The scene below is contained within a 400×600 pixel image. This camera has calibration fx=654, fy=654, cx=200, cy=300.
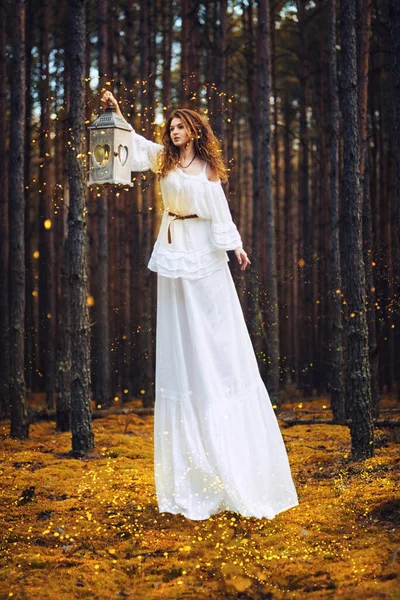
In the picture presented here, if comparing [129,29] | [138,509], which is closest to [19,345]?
[138,509]

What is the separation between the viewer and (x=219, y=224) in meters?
5.32

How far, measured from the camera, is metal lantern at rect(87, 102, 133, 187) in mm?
5199

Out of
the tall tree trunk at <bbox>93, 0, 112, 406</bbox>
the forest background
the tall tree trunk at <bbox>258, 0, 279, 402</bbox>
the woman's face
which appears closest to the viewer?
the forest background

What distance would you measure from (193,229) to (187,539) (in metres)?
2.43

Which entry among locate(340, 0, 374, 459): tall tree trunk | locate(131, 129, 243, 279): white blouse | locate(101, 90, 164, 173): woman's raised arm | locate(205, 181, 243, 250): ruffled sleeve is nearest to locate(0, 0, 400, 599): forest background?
locate(340, 0, 374, 459): tall tree trunk

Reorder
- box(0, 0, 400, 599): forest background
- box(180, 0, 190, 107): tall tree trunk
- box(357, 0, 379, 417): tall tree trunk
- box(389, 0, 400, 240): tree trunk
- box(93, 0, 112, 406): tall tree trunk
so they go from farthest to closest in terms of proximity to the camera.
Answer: box(180, 0, 190, 107): tall tree trunk
box(93, 0, 112, 406): tall tree trunk
box(357, 0, 379, 417): tall tree trunk
box(389, 0, 400, 240): tree trunk
box(0, 0, 400, 599): forest background

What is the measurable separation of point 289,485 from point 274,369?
7.40m

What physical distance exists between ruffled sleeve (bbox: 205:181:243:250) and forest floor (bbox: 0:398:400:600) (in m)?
2.19

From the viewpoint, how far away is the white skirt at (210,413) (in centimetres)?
518

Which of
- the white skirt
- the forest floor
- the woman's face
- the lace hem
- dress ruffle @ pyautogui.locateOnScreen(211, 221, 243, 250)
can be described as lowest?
the forest floor

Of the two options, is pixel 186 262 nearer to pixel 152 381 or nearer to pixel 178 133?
pixel 178 133

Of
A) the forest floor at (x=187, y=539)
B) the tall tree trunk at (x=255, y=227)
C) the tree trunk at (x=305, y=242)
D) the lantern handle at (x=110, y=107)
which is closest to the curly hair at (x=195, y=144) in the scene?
the lantern handle at (x=110, y=107)

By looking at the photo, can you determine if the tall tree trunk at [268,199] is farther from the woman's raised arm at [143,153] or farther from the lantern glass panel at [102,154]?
the lantern glass panel at [102,154]

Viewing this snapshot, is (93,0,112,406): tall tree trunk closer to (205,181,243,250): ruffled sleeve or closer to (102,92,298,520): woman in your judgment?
(102,92,298,520): woman
